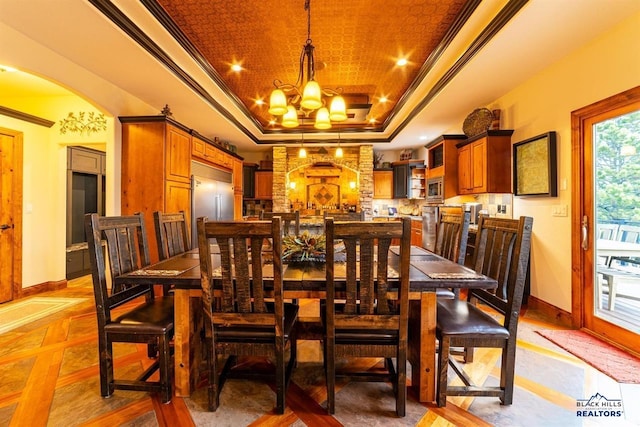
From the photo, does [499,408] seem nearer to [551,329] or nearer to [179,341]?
[551,329]

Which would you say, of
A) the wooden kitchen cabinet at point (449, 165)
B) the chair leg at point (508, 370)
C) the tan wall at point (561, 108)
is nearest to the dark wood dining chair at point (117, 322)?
the chair leg at point (508, 370)

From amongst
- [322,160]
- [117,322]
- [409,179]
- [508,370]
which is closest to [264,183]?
[322,160]

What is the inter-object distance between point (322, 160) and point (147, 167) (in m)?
4.64

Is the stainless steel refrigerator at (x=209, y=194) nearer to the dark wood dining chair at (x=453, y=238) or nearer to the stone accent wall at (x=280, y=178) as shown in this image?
the stone accent wall at (x=280, y=178)

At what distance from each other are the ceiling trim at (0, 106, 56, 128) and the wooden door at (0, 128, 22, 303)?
0.66ft

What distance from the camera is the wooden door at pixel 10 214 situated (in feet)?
11.5

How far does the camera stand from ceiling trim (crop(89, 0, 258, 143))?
2.20m

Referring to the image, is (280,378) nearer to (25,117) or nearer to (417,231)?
(25,117)

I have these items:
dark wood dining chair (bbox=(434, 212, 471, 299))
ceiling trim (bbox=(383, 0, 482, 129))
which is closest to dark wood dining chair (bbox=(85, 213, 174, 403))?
dark wood dining chair (bbox=(434, 212, 471, 299))

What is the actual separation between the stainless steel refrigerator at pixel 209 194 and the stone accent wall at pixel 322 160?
1792 millimetres

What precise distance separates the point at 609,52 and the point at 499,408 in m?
2.99

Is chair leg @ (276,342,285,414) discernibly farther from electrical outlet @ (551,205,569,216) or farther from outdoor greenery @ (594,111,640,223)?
electrical outlet @ (551,205,569,216)

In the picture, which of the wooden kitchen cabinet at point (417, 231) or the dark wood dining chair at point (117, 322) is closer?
the dark wood dining chair at point (117, 322)

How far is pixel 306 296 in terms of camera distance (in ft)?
5.32
